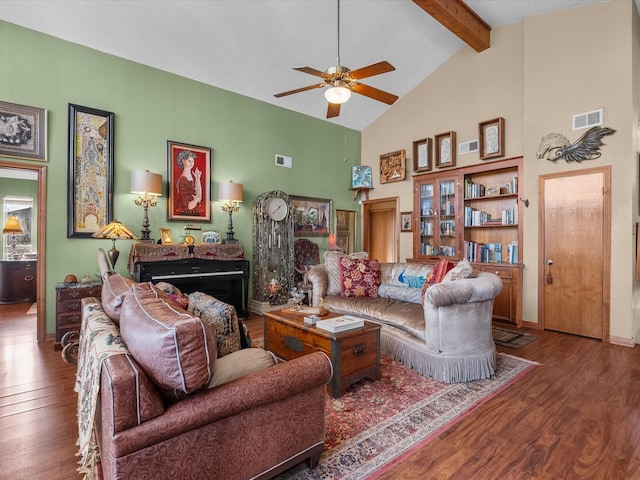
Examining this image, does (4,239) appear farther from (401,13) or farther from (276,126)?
(401,13)

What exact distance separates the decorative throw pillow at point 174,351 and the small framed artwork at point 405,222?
17.9 ft

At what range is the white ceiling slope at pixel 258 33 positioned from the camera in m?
3.86

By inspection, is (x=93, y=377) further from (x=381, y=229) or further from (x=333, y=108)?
(x=381, y=229)

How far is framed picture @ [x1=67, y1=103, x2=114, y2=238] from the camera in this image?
407 cm

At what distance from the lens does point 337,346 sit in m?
2.55

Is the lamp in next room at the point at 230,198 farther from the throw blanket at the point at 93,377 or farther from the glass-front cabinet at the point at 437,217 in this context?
the throw blanket at the point at 93,377

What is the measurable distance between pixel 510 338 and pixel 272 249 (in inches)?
143

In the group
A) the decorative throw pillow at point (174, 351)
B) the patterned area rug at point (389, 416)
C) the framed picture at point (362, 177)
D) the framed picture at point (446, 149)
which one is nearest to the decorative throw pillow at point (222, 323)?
the decorative throw pillow at point (174, 351)

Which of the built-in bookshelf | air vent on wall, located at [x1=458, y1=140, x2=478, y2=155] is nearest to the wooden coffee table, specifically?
the built-in bookshelf

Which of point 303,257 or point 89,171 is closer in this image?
point 89,171

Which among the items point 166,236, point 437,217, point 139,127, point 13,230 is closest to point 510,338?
point 437,217

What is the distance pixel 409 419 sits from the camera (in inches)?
90.4

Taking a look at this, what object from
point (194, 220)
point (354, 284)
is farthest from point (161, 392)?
point (194, 220)

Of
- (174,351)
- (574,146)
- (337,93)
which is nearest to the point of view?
(174,351)
